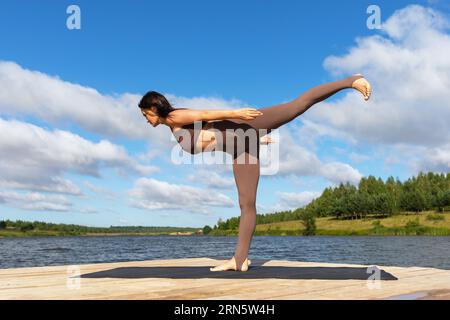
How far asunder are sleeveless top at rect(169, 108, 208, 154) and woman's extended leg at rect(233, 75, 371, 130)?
1.75 ft

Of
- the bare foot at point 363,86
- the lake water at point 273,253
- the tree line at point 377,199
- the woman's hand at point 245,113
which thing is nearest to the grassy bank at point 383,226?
the tree line at point 377,199

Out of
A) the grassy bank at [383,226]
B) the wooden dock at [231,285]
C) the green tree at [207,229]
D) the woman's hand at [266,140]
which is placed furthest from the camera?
the green tree at [207,229]

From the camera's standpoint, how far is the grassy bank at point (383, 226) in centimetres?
9238

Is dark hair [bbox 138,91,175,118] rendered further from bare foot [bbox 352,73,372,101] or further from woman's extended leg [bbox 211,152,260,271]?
bare foot [bbox 352,73,372,101]

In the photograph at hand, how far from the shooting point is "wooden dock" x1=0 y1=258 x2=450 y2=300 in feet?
12.5

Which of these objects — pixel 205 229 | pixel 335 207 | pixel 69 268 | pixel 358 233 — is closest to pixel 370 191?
pixel 335 207

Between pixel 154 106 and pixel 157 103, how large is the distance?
5cm

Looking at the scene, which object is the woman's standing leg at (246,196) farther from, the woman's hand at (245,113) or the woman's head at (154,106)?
the woman's head at (154,106)

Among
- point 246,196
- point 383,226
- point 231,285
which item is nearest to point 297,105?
point 246,196

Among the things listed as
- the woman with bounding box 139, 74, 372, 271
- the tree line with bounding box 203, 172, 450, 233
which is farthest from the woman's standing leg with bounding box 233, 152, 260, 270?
the tree line with bounding box 203, 172, 450, 233

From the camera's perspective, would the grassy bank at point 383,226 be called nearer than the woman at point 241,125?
No

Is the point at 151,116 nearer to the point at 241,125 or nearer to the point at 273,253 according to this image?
the point at 241,125

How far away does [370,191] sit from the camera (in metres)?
126
